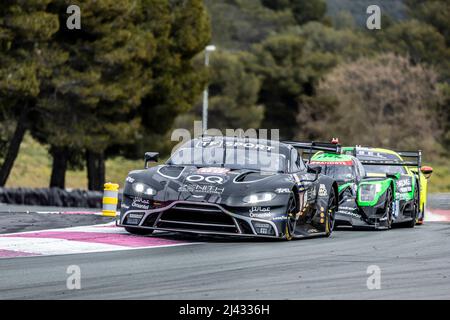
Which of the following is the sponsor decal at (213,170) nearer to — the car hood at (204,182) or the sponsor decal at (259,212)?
the car hood at (204,182)

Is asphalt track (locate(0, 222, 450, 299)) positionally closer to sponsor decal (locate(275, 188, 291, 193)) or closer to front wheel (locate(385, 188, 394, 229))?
sponsor decal (locate(275, 188, 291, 193))

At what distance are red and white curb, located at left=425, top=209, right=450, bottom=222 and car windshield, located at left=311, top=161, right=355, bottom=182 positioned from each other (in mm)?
6375

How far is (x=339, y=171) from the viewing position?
1750cm

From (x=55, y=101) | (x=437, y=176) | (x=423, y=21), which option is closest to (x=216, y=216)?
(x=55, y=101)

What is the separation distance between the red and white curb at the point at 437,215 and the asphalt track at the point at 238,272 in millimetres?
10906

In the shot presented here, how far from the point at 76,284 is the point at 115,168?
5645cm

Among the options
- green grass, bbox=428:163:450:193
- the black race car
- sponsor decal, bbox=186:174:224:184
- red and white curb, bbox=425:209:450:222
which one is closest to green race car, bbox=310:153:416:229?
the black race car

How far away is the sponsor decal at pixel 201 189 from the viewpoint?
1253 centimetres

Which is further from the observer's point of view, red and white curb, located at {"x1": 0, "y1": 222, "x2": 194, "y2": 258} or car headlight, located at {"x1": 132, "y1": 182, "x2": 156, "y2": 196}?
car headlight, located at {"x1": 132, "y1": 182, "x2": 156, "y2": 196}

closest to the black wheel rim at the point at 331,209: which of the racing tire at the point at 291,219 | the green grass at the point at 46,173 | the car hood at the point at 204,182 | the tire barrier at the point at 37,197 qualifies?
the racing tire at the point at 291,219

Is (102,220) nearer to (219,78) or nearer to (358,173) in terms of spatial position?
(358,173)

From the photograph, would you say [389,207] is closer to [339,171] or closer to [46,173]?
[339,171]

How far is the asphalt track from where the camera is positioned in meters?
8.20

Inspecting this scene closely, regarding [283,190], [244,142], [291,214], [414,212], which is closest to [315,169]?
[244,142]
